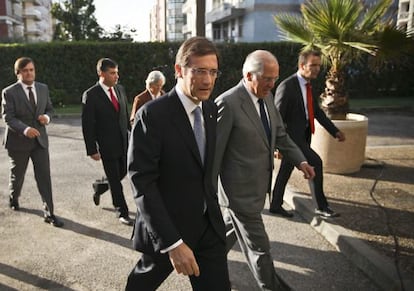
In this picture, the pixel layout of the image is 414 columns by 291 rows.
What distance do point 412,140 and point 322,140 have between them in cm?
461

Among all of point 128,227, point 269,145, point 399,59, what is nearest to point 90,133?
point 128,227

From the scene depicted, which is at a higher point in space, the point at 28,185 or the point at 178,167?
the point at 178,167

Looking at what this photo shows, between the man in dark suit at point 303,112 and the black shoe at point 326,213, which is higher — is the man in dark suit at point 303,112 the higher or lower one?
the higher one

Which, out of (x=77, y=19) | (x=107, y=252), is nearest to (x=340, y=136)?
(x=107, y=252)

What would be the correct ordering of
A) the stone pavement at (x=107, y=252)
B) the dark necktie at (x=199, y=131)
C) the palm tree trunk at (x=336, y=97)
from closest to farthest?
the dark necktie at (x=199, y=131), the stone pavement at (x=107, y=252), the palm tree trunk at (x=336, y=97)

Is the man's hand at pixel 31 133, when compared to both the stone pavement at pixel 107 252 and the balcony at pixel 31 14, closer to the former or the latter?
the stone pavement at pixel 107 252

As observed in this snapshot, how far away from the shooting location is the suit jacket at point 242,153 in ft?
10.6

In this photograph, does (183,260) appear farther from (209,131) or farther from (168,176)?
(209,131)

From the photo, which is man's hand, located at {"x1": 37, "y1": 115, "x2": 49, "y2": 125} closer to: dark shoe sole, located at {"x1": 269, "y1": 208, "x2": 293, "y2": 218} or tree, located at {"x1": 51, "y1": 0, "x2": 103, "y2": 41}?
dark shoe sole, located at {"x1": 269, "y1": 208, "x2": 293, "y2": 218}

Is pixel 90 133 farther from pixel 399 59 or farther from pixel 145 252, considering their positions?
pixel 399 59

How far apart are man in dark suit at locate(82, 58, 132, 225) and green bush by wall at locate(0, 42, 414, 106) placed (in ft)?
43.4

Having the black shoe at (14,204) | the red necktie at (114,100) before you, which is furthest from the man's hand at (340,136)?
the black shoe at (14,204)

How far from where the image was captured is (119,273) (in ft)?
12.6

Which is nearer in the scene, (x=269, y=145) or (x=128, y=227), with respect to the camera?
(x=269, y=145)
